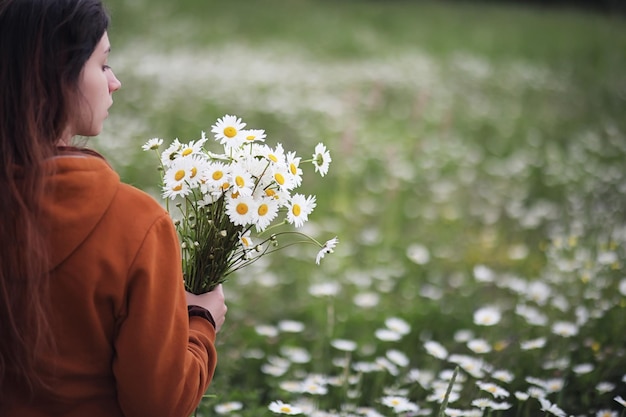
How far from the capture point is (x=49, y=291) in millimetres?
1090

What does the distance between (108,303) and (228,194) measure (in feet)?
1.03

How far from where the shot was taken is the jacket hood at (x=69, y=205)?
106cm

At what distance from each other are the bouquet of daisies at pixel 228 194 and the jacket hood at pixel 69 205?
0.73ft

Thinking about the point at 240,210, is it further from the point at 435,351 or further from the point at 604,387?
the point at 604,387

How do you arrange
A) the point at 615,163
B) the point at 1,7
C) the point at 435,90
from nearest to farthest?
the point at 1,7 → the point at 615,163 → the point at 435,90

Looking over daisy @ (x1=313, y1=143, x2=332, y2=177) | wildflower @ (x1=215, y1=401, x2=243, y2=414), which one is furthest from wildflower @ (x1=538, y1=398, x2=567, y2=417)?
daisy @ (x1=313, y1=143, x2=332, y2=177)

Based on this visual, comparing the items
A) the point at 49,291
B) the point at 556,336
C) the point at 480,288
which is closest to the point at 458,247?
the point at 480,288

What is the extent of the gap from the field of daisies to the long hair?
2.85 ft

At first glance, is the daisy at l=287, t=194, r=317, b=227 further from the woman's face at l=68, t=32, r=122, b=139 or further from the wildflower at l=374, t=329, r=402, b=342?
the wildflower at l=374, t=329, r=402, b=342

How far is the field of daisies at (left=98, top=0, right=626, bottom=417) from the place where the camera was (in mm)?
2207

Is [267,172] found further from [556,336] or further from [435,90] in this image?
[435,90]

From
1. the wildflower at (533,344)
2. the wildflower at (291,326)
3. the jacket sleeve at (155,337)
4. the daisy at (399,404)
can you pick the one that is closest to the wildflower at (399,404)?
the daisy at (399,404)

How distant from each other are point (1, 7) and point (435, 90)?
5.84 meters

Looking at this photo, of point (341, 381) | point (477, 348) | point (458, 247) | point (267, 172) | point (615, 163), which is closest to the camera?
point (267, 172)
